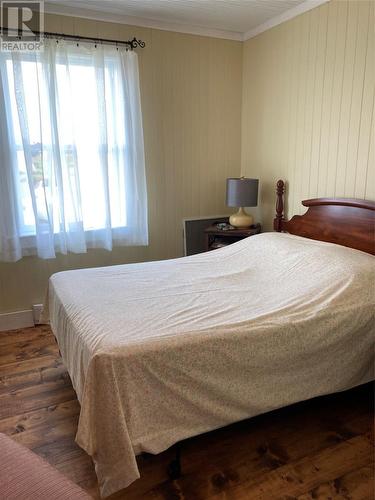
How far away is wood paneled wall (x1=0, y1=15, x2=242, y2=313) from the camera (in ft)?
10.6

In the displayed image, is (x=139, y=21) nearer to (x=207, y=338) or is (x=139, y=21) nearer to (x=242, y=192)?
(x=242, y=192)

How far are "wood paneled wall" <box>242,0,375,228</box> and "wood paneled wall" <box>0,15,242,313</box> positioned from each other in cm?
22

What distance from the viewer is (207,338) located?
1.63m

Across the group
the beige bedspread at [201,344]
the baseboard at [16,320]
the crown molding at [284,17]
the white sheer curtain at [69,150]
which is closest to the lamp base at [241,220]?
the white sheer curtain at [69,150]

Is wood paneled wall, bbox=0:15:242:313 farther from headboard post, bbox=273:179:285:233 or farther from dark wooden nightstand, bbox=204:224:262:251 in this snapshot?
A: headboard post, bbox=273:179:285:233

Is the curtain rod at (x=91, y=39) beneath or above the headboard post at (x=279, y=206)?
above

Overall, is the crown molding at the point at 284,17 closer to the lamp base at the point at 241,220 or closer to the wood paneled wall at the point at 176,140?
the wood paneled wall at the point at 176,140

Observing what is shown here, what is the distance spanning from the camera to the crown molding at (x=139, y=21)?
290cm

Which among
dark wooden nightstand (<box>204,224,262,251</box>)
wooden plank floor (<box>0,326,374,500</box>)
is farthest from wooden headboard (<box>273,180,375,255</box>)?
wooden plank floor (<box>0,326,374,500</box>)

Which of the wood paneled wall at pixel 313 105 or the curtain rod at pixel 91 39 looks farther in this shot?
the curtain rod at pixel 91 39

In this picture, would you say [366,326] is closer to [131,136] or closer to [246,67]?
[131,136]

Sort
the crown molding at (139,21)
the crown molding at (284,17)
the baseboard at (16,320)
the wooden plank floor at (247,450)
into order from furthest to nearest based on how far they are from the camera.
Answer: the baseboard at (16,320), the crown molding at (139,21), the crown molding at (284,17), the wooden plank floor at (247,450)

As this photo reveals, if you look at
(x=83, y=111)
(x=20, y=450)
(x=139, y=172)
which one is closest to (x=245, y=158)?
(x=139, y=172)

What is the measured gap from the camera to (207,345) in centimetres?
162
